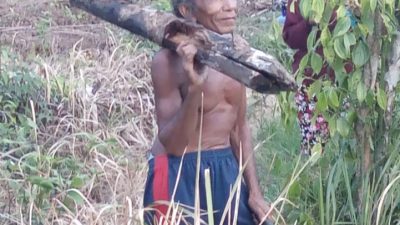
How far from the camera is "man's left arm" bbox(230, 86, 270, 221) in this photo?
4086 mm

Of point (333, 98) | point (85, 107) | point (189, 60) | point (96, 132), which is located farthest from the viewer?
point (85, 107)

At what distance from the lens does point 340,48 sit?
13.0 ft

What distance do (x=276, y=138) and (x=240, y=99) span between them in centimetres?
195

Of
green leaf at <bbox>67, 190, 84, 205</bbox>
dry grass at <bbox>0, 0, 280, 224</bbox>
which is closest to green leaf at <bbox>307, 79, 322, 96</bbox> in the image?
dry grass at <bbox>0, 0, 280, 224</bbox>

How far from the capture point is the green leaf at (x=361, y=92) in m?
4.08

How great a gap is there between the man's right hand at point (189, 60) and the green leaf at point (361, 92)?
0.74 meters

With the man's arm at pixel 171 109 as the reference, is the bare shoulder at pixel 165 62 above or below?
above

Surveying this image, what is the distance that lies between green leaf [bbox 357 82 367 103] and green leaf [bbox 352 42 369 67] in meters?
0.08

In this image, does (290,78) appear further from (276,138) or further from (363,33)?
(276,138)

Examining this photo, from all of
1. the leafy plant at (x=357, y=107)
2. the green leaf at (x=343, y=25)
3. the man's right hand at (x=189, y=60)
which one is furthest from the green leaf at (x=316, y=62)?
the man's right hand at (x=189, y=60)

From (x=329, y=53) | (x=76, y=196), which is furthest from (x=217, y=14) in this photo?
(x=76, y=196)

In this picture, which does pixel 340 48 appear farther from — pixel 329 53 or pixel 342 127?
pixel 342 127

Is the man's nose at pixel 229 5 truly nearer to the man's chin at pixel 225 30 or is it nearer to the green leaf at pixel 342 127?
the man's chin at pixel 225 30

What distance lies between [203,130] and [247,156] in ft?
0.78
